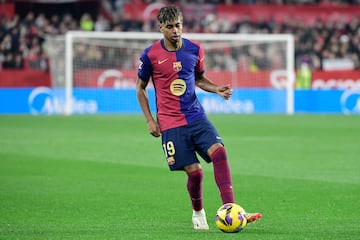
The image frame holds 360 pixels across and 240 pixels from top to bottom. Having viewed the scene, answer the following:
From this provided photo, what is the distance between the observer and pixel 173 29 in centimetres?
858

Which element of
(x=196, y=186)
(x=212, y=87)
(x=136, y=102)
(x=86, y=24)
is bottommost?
(x=136, y=102)

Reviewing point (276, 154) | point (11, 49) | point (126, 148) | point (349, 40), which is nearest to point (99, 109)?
point (11, 49)

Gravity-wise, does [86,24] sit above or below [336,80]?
above

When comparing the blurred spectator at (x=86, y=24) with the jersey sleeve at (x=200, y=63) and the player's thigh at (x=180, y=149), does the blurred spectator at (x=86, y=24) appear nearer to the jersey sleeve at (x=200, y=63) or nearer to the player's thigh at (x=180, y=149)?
the jersey sleeve at (x=200, y=63)

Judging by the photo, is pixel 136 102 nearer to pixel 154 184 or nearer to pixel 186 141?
pixel 154 184

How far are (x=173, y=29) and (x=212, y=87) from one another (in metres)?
0.71

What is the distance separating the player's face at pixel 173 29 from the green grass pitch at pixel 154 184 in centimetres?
175

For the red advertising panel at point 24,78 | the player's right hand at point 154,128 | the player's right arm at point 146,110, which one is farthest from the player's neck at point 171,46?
the red advertising panel at point 24,78

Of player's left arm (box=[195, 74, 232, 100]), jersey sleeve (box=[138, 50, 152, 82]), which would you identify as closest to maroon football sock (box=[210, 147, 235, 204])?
player's left arm (box=[195, 74, 232, 100])

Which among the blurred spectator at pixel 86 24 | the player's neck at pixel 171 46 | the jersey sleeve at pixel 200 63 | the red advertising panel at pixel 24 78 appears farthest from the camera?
the blurred spectator at pixel 86 24

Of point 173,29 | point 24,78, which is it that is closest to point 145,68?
point 173,29

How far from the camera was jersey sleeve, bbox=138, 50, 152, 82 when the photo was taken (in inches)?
346

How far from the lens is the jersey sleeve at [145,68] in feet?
28.8

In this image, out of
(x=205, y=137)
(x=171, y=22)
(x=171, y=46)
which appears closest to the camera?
(x=171, y=22)
